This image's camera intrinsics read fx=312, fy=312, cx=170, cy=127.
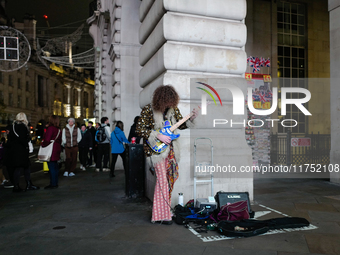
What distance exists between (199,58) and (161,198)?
2599 millimetres

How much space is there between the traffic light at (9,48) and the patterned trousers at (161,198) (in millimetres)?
12289

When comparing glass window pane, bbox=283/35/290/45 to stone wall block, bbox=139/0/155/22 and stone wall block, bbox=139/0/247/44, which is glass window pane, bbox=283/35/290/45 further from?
stone wall block, bbox=139/0/155/22

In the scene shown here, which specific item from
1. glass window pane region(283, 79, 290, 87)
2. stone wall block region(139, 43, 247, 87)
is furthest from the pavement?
glass window pane region(283, 79, 290, 87)

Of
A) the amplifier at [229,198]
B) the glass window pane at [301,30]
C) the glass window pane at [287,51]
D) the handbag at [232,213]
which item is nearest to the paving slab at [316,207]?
the amplifier at [229,198]

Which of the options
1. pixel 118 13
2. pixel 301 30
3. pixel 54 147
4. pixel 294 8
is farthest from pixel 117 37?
pixel 301 30

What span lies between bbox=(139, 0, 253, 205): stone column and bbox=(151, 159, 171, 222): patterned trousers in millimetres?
768

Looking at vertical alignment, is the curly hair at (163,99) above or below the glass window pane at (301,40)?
below

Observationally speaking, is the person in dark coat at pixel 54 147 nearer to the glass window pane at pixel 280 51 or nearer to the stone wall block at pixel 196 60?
the stone wall block at pixel 196 60

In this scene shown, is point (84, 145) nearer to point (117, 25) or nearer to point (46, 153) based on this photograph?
point (46, 153)

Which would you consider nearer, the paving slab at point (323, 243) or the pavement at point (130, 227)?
the paving slab at point (323, 243)

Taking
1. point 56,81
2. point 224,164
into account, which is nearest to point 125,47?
point 224,164

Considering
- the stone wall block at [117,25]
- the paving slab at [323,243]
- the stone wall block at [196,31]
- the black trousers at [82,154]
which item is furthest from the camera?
the black trousers at [82,154]

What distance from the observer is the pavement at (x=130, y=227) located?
354cm

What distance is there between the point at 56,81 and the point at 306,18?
6379 cm
